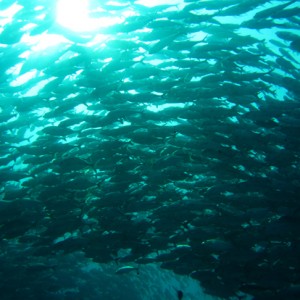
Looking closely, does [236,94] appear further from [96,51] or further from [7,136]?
[7,136]

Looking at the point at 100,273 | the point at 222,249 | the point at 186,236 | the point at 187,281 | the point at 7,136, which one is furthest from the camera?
the point at 187,281

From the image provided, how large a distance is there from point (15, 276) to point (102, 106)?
8.89m

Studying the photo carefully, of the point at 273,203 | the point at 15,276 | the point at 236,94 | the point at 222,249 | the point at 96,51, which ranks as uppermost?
the point at 96,51

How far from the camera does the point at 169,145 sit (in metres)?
8.38

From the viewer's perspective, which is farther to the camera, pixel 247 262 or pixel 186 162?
pixel 186 162

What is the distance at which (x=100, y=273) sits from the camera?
54.7 feet

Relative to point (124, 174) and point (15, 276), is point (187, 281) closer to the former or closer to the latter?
point (15, 276)

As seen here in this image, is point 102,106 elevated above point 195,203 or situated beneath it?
elevated above

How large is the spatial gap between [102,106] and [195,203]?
3.90 metres

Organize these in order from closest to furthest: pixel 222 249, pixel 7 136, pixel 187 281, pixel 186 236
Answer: pixel 222 249
pixel 186 236
pixel 7 136
pixel 187 281

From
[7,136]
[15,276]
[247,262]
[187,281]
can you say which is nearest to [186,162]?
[247,262]

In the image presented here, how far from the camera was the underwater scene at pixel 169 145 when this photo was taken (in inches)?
289

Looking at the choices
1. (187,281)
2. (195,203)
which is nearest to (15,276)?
(195,203)

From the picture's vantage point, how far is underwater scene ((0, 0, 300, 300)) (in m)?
7.34
